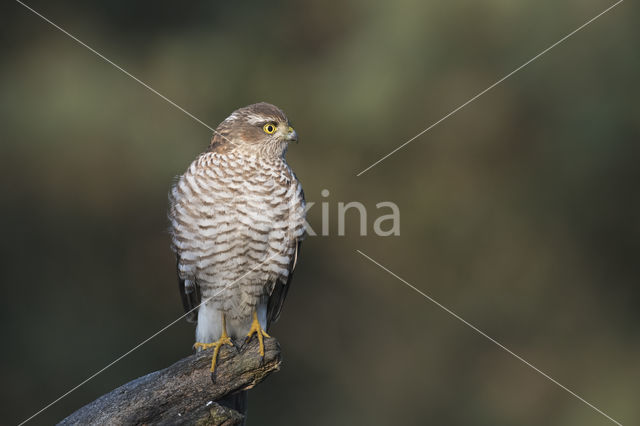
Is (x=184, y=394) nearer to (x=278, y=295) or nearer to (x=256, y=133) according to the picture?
(x=278, y=295)

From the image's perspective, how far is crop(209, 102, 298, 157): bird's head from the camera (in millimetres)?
4660

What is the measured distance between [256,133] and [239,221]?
0.65 metres

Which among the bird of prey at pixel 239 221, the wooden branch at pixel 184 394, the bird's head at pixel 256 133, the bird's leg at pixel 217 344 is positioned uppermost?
the bird's head at pixel 256 133

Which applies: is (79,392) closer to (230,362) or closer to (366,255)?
(366,255)

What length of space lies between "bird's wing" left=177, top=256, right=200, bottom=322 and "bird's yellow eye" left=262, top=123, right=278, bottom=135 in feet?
3.39

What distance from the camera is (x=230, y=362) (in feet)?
13.9

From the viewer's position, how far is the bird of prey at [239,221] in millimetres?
4426

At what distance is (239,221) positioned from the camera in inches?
173

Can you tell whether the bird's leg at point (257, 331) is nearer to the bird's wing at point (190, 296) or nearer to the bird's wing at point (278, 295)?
the bird's wing at point (278, 295)

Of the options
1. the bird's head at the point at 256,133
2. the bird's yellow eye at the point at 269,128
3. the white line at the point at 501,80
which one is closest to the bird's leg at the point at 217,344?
the bird's head at the point at 256,133

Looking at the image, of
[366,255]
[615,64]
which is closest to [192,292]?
[366,255]

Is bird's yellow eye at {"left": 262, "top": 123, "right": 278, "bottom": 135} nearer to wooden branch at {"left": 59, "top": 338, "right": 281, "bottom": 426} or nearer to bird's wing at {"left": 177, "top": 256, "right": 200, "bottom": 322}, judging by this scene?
bird's wing at {"left": 177, "top": 256, "right": 200, "bottom": 322}

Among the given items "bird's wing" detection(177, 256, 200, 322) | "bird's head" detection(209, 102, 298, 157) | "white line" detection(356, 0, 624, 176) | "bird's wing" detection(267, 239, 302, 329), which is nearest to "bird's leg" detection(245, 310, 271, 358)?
"bird's wing" detection(267, 239, 302, 329)

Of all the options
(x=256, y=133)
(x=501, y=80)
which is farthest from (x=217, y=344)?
(x=501, y=80)
